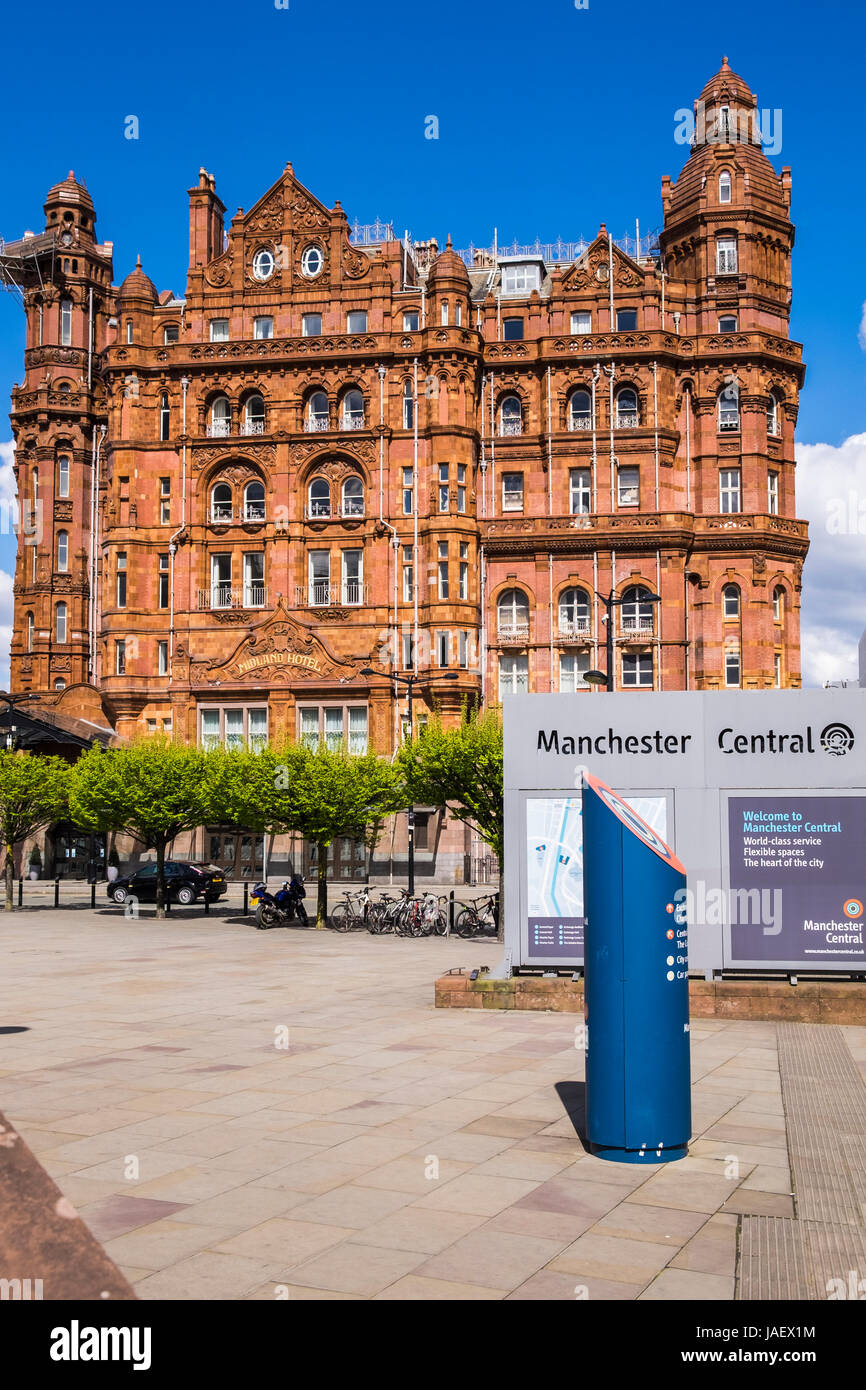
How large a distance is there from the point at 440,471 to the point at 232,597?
1094 cm

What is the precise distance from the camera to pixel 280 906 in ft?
105

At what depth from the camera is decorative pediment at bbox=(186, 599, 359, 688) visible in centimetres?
5388

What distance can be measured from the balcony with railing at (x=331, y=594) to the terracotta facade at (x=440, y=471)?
0.16 meters

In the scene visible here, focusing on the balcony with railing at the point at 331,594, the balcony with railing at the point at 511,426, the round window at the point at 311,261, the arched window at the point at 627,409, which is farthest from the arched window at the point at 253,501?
the arched window at the point at 627,409

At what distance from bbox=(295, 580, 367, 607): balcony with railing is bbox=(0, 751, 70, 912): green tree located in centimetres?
1750

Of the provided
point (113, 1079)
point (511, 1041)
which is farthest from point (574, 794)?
point (113, 1079)

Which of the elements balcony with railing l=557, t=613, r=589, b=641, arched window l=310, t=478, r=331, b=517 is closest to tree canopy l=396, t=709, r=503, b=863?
balcony with railing l=557, t=613, r=589, b=641

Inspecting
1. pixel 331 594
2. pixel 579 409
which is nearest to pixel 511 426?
pixel 579 409

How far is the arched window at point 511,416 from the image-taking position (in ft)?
187

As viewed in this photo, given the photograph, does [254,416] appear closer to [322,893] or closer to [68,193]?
[68,193]

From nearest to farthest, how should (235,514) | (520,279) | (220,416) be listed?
(235,514) → (220,416) → (520,279)

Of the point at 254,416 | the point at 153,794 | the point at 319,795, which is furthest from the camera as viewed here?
the point at 254,416
